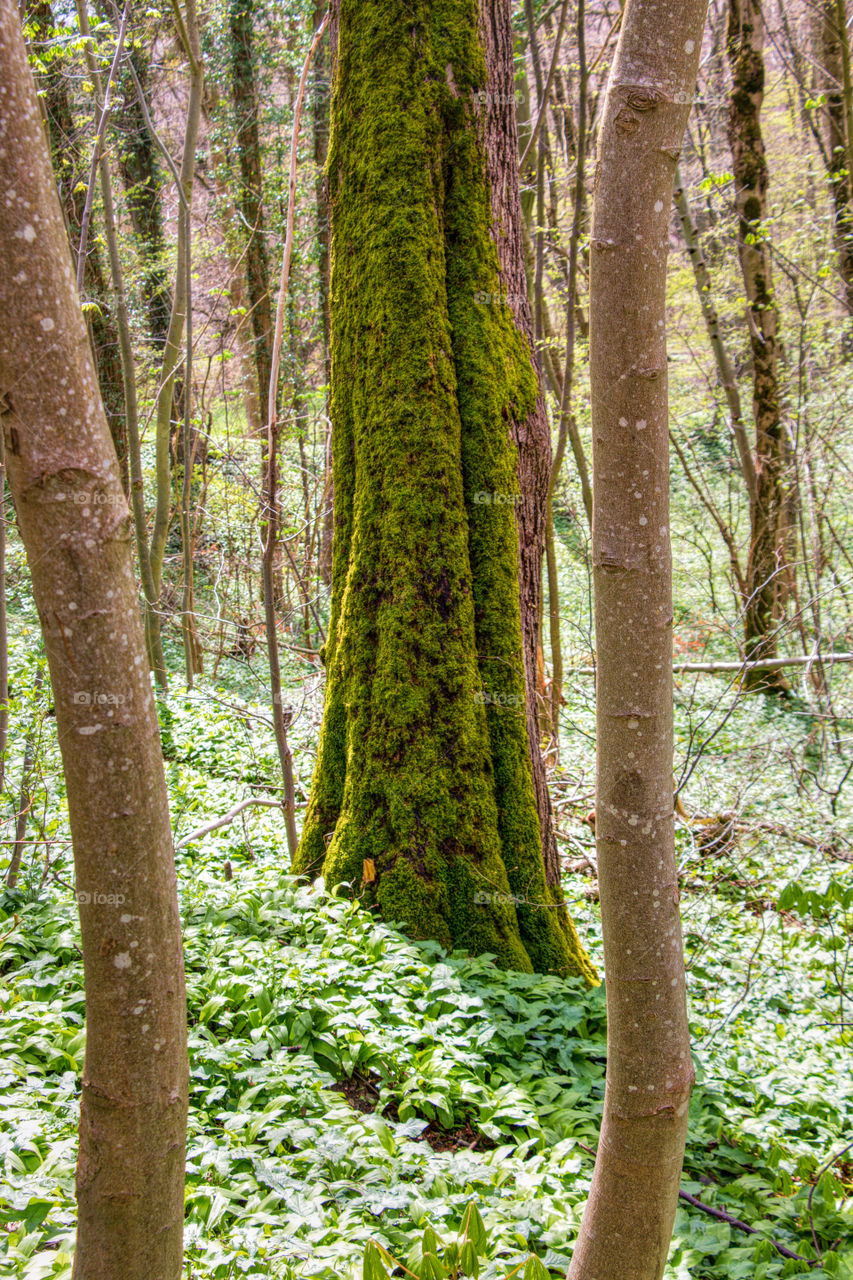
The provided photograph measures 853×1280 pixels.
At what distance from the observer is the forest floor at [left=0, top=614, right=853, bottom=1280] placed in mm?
2094

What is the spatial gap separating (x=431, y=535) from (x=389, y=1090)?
2290 mm

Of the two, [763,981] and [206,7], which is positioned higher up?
[206,7]

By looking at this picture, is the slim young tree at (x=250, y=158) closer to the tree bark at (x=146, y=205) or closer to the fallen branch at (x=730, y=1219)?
the tree bark at (x=146, y=205)

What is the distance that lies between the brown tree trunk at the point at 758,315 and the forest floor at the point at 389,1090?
5641 millimetres

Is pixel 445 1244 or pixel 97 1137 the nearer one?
pixel 97 1137

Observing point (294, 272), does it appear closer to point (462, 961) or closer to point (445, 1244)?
point (462, 961)

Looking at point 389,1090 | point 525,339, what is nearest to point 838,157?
point 525,339

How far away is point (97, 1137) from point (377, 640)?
2702 millimetres

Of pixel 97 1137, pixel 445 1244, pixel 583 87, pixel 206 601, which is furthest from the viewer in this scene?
pixel 206 601

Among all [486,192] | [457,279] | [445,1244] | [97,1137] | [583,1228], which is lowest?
[445,1244]

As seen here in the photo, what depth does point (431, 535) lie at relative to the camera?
12.4ft

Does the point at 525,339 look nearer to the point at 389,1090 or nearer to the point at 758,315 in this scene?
the point at 389,1090

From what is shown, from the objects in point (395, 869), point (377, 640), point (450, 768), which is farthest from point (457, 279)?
point (395, 869)

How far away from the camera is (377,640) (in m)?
3.88
